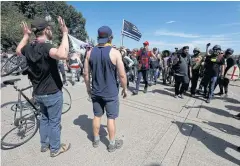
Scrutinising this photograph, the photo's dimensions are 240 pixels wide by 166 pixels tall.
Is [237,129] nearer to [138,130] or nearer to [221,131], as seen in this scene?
[221,131]

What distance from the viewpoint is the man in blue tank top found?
225 centimetres

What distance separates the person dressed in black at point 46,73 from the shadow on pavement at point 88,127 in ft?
2.13

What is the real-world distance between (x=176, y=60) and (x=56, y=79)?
14.9ft

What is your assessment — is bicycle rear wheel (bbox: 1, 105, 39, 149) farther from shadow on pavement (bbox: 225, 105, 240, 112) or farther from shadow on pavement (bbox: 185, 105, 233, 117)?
shadow on pavement (bbox: 225, 105, 240, 112)

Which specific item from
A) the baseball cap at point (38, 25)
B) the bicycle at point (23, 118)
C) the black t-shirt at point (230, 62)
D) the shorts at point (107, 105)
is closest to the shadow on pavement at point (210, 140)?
the shorts at point (107, 105)

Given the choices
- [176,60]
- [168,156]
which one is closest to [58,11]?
[176,60]

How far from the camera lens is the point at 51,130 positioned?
230 centimetres

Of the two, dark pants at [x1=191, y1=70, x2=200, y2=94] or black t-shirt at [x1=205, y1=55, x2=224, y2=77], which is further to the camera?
dark pants at [x1=191, y1=70, x2=200, y2=94]

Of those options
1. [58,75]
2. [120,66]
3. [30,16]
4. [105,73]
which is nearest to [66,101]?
[58,75]

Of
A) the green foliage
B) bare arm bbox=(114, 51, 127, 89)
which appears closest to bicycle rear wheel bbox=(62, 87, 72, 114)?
the green foliage

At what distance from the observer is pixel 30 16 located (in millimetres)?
36625

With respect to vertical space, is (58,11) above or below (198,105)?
above

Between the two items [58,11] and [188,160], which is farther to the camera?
[58,11]

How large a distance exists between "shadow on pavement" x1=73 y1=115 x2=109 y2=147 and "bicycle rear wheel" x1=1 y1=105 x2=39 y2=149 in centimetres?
87
